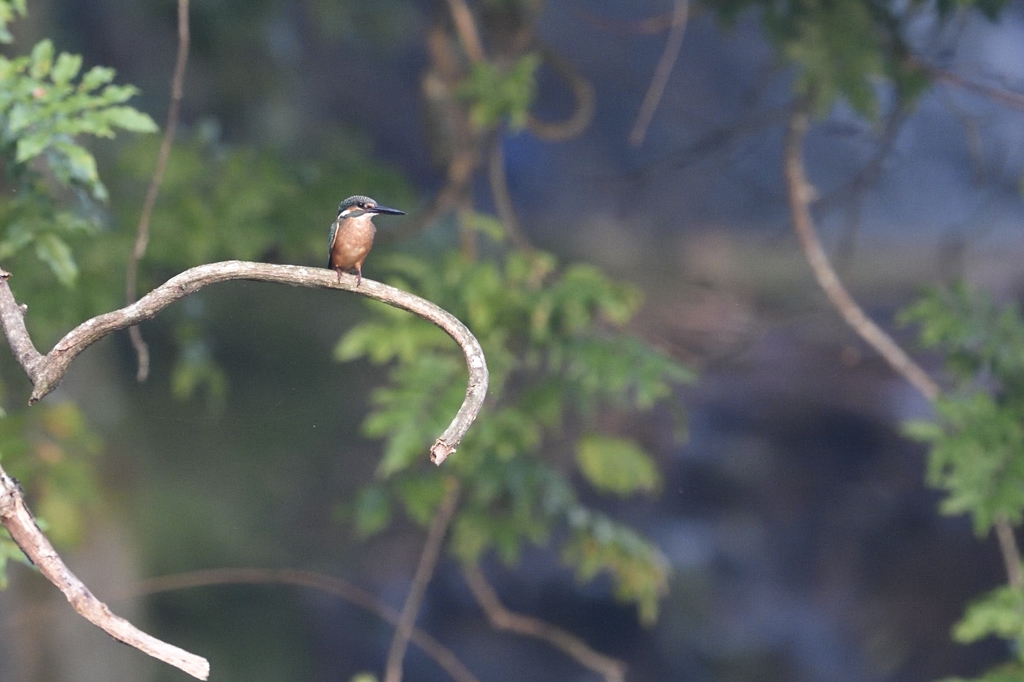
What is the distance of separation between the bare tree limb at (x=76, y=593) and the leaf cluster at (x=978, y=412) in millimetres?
2303

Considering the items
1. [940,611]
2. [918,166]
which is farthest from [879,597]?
[918,166]

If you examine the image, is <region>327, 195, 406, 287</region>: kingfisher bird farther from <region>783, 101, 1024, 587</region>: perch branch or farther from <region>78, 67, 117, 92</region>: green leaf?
<region>783, 101, 1024, 587</region>: perch branch

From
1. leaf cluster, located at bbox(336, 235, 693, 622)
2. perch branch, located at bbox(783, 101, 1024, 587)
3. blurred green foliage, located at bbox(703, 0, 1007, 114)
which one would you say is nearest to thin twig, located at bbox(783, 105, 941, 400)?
perch branch, located at bbox(783, 101, 1024, 587)

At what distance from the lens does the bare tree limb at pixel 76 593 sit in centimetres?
126

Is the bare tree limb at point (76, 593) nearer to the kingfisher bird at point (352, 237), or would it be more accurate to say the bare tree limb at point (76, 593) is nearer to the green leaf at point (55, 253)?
the kingfisher bird at point (352, 237)

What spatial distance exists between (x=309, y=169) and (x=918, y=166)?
3.22 meters

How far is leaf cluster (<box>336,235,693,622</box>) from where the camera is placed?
302 cm

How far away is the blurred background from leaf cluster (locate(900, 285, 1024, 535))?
84 centimetres

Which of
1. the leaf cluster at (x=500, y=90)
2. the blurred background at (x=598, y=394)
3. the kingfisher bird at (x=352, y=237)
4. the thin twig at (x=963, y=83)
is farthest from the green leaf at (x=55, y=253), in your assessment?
the thin twig at (x=963, y=83)

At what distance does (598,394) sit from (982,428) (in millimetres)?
1427

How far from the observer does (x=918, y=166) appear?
209 inches

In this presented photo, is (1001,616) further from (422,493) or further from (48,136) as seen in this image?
(48,136)

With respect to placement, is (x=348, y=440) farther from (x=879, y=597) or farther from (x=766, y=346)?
(x=879, y=597)

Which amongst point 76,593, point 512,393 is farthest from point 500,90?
point 76,593
